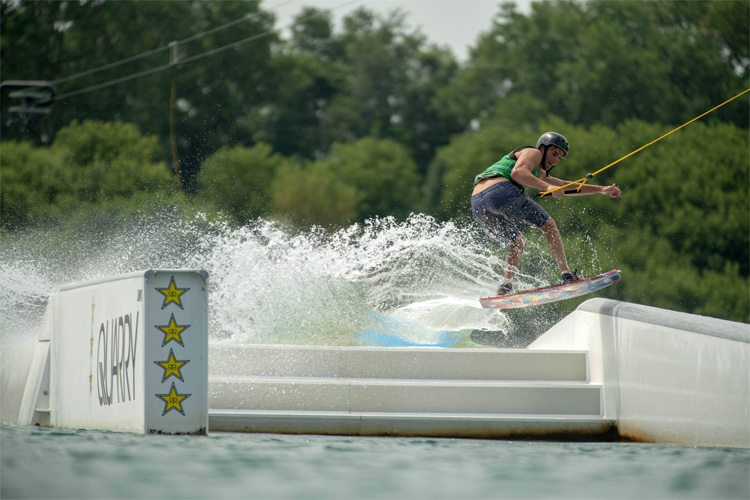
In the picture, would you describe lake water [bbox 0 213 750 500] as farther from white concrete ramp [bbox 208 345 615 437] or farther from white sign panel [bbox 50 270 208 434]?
white concrete ramp [bbox 208 345 615 437]

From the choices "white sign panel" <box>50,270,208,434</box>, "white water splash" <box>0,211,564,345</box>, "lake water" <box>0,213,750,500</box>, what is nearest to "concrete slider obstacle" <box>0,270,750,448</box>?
"white sign panel" <box>50,270,208,434</box>

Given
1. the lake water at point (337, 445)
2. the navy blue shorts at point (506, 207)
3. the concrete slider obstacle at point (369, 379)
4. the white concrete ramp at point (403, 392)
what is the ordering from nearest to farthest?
the lake water at point (337, 445) → the concrete slider obstacle at point (369, 379) → the white concrete ramp at point (403, 392) → the navy blue shorts at point (506, 207)

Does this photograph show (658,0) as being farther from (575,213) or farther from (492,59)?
(492,59)

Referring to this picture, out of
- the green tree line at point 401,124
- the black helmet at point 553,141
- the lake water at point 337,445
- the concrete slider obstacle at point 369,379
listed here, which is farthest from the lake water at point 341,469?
the green tree line at point 401,124

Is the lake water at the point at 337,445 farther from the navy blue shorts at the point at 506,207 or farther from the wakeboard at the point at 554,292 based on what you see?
the navy blue shorts at the point at 506,207

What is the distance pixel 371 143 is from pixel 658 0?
61.9 ft

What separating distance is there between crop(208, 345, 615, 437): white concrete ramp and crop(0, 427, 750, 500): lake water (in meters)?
0.88

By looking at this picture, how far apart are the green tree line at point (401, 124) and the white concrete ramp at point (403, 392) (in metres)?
25.2

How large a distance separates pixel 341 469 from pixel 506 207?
15.0 feet

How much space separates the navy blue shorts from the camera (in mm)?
9414

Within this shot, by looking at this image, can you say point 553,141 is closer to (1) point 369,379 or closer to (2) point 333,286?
(2) point 333,286

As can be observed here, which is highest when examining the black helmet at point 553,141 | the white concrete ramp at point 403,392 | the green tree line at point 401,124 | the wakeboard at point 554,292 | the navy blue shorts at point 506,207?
the green tree line at point 401,124

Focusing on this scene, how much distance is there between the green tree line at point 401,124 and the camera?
1494 inches

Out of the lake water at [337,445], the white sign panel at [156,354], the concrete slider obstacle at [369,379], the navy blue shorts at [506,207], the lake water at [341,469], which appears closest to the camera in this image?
the lake water at [341,469]
